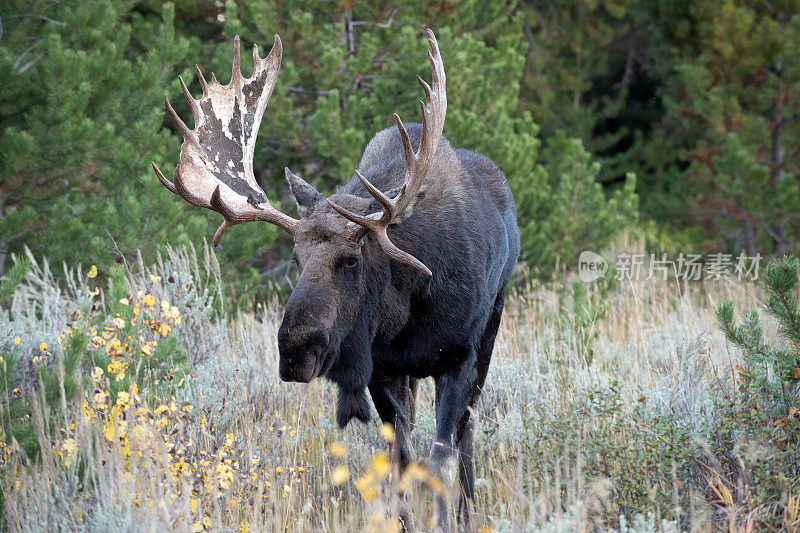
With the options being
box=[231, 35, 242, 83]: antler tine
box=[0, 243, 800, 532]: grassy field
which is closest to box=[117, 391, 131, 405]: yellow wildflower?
box=[0, 243, 800, 532]: grassy field

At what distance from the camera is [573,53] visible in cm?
1652

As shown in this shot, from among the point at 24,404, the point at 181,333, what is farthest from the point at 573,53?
the point at 24,404

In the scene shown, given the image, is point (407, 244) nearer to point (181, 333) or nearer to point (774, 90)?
point (181, 333)

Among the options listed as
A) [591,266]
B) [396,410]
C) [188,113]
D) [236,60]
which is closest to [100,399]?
[396,410]

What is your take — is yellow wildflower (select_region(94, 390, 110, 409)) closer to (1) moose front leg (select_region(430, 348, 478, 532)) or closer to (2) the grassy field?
(2) the grassy field

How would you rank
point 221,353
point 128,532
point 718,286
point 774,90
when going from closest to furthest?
point 128,532, point 221,353, point 718,286, point 774,90

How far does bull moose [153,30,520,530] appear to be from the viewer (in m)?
3.70

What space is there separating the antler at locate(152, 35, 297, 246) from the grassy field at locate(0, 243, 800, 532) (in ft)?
1.89

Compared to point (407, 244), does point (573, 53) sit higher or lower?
higher

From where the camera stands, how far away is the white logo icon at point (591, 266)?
373 inches

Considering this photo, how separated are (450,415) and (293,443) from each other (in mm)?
901

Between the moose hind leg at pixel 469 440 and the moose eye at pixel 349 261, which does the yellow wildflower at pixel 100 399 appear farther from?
the moose hind leg at pixel 469 440

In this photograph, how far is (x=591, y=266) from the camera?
392 inches

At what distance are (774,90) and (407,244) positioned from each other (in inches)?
386
